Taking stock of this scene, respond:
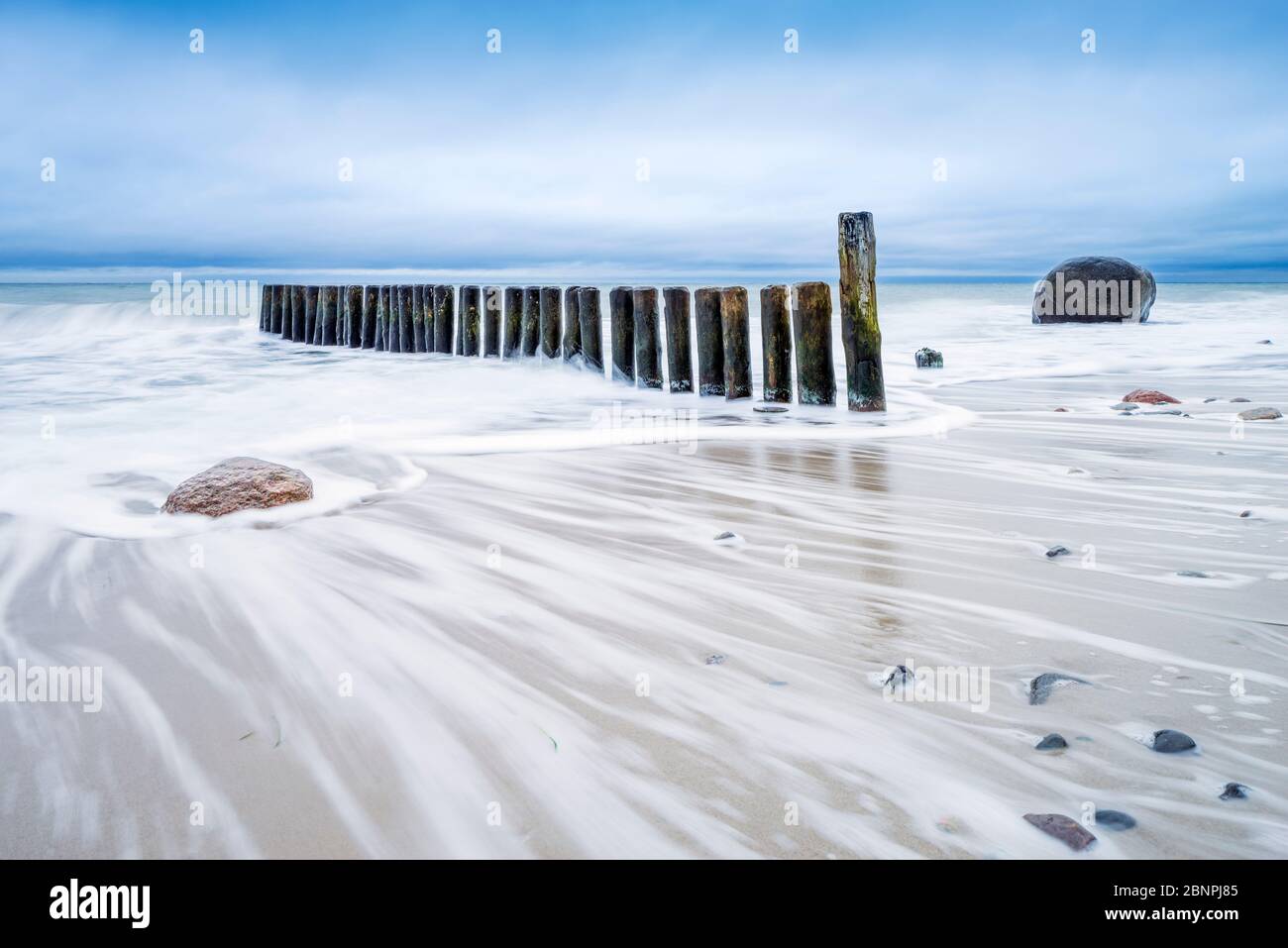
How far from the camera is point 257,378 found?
436 inches

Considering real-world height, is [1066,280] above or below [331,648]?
above

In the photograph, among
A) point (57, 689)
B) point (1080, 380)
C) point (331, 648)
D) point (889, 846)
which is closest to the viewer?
point (889, 846)

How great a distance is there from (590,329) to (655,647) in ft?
26.1

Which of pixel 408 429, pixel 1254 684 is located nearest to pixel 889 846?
pixel 1254 684

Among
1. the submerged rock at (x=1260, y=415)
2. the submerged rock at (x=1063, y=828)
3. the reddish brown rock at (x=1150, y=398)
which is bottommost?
the submerged rock at (x=1063, y=828)

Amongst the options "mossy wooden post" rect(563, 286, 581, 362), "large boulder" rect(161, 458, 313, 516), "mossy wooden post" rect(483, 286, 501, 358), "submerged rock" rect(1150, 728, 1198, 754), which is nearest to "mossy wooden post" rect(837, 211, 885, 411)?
"mossy wooden post" rect(563, 286, 581, 362)

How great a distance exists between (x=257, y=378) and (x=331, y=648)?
9497 mm

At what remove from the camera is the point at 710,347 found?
8352mm

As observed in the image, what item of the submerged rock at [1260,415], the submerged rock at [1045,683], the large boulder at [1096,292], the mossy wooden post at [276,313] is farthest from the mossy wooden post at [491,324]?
the large boulder at [1096,292]

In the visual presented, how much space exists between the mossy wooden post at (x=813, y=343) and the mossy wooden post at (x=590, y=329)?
3.02m

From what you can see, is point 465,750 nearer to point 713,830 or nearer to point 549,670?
point 549,670

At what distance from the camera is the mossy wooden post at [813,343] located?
24.0 feet

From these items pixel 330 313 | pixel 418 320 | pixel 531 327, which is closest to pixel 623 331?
pixel 531 327

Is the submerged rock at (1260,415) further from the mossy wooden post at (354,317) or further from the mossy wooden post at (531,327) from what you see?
the mossy wooden post at (354,317)
